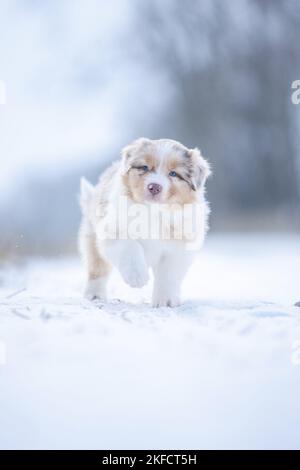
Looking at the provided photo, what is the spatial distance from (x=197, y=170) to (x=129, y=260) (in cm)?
66

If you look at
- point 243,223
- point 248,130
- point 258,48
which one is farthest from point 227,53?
point 243,223

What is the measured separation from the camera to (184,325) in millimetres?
2982

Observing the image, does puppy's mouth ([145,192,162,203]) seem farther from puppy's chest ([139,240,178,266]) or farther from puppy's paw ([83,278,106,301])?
puppy's paw ([83,278,106,301])

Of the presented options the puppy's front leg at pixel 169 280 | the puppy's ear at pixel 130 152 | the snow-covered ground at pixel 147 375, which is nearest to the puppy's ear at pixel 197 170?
the puppy's ear at pixel 130 152

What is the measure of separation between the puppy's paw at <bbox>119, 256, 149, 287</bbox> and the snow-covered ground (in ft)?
0.51

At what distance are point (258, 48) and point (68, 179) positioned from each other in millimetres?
3559

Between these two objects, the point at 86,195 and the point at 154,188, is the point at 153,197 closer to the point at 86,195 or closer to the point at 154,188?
the point at 154,188

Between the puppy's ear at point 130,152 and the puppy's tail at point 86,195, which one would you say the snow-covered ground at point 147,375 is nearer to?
the puppy's ear at point 130,152

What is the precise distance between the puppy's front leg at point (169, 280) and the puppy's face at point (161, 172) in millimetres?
325

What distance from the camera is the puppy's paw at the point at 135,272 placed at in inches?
130

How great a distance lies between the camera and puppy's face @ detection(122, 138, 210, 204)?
340cm

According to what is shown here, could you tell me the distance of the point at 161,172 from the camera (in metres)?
3.45

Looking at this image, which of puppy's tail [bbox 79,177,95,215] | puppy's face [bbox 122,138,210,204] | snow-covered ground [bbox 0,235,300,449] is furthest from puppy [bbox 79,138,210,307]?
puppy's tail [bbox 79,177,95,215]
